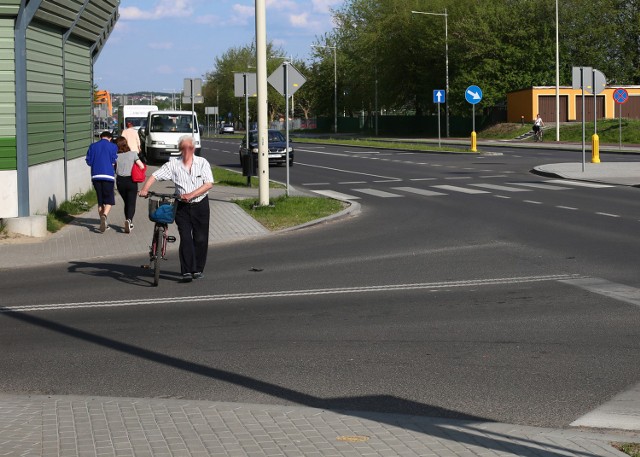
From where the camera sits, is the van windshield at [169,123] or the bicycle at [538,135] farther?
the bicycle at [538,135]

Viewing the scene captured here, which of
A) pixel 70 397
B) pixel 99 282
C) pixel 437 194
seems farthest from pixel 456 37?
pixel 70 397

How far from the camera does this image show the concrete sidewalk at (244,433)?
5.43 m

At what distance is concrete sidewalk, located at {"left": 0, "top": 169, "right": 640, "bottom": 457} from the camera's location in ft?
17.8

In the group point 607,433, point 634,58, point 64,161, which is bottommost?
point 607,433

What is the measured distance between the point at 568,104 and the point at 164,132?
121ft

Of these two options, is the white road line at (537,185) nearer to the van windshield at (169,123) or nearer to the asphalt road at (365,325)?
the asphalt road at (365,325)

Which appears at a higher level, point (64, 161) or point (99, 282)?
point (64, 161)

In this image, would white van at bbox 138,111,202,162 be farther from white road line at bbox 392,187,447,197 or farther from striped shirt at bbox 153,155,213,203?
striped shirt at bbox 153,155,213,203

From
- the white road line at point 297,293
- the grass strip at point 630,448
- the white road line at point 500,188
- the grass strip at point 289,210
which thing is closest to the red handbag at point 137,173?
the grass strip at point 289,210

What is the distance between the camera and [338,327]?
9297 mm

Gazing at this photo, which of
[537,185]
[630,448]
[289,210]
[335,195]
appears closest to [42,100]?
[289,210]

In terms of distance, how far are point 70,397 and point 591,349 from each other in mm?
3975

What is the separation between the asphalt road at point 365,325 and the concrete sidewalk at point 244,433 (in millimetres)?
449

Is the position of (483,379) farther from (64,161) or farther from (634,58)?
(634,58)
